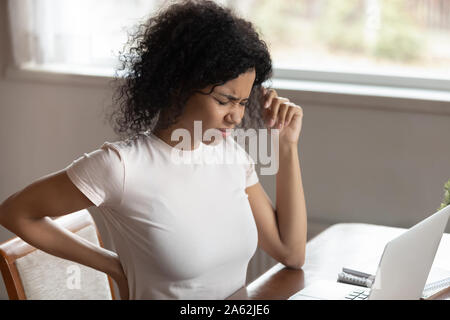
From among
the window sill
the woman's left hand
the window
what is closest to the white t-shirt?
the woman's left hand

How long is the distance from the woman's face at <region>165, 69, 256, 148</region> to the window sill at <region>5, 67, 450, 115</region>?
1090 millimetres

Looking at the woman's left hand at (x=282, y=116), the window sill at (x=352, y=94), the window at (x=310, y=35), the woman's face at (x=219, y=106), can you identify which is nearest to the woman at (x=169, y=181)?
the woman's face at (x=219, y=106)

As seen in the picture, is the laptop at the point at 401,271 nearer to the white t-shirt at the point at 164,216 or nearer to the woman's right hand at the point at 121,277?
the white t-shirt at the point at 164,216

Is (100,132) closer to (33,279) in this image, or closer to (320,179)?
(320,179)

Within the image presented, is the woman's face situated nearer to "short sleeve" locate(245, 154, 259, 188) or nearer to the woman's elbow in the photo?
"short sleeve" locate(245, 154, 259, 188)

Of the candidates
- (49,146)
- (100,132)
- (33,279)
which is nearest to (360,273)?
(33,279)

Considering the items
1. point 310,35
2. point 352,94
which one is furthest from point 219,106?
point 310,35

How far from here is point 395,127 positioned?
2387 mm

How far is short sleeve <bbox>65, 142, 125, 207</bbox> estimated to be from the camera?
1.32 metres

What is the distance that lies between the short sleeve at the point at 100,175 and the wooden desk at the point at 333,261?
0.34 meters

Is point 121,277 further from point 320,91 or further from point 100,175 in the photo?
point 320,91

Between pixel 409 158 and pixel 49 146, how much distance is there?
143 centimetres

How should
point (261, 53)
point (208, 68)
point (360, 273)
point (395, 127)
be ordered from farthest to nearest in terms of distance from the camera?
point (395, 127)
point (360, 273)
point (261, 53)
point (208, 68)

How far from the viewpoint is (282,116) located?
164 centimetres
